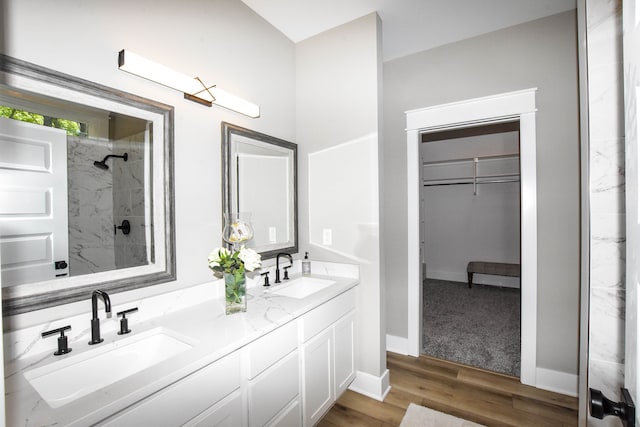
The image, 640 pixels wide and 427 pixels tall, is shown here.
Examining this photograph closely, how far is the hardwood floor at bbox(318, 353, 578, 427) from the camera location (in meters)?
2.00

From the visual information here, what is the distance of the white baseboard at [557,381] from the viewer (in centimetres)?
223

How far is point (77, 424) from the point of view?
0.82 metres

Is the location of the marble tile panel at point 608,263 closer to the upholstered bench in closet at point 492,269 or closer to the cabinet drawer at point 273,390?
the cabinet drawer at point 273,390

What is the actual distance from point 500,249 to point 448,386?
11.1 ft

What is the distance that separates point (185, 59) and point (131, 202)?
87 centimetres

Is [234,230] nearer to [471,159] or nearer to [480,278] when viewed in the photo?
[471,159]

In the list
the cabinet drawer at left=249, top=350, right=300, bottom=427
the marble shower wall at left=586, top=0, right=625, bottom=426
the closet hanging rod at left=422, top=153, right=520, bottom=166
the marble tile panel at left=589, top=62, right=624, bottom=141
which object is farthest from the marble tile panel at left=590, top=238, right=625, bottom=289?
the closet hanging rod at left=422, top=153, right=520, bottom=166

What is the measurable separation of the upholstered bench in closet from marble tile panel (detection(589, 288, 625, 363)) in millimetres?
3968

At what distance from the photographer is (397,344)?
290 cm

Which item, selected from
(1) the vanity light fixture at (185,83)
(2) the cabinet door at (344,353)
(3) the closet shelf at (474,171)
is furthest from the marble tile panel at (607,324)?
(3) the closet shelf at (474,171)

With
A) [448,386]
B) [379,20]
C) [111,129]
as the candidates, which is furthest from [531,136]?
[111,129]

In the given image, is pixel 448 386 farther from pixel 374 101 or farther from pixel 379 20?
pixel 379 20

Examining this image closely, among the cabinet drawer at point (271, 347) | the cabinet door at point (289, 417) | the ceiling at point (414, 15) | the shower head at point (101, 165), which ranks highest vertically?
the ceiling at point (414, 15)

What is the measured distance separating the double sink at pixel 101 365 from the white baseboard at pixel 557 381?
2.56 meters
